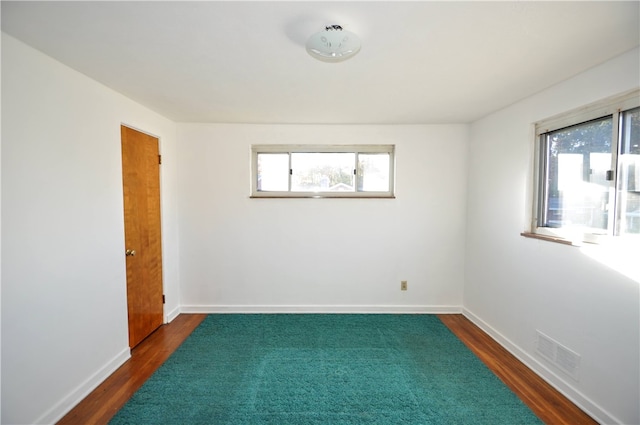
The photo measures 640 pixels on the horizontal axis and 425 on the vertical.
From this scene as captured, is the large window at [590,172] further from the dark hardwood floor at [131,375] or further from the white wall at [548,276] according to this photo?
the dark hardwood floor at [131,375]

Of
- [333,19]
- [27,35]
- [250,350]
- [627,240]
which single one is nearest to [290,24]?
[333,19]

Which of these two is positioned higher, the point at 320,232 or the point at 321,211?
the point at 321,211

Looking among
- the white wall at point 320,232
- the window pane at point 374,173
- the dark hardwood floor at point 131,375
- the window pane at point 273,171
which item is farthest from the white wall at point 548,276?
the dark hardwood floor at point 131,375

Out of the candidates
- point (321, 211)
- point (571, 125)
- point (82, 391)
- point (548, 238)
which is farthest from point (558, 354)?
point (82, 391)

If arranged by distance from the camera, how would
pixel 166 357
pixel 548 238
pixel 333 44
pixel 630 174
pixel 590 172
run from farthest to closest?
pixel 166 357, pixel 548 238, pixel 590 172, pixel 630 174, pixel 333 44

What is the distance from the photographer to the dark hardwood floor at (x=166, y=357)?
5.78 feet

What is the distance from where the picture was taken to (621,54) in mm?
1613

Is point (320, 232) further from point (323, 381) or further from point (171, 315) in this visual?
point (171, 315)

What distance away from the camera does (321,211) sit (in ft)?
10.6

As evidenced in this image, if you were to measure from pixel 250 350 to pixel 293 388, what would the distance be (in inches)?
26.2

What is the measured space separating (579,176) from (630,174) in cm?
34

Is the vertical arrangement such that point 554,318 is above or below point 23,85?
below

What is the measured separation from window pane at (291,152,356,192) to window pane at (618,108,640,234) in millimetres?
2211

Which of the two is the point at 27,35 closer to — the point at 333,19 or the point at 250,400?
the point at 333,19
